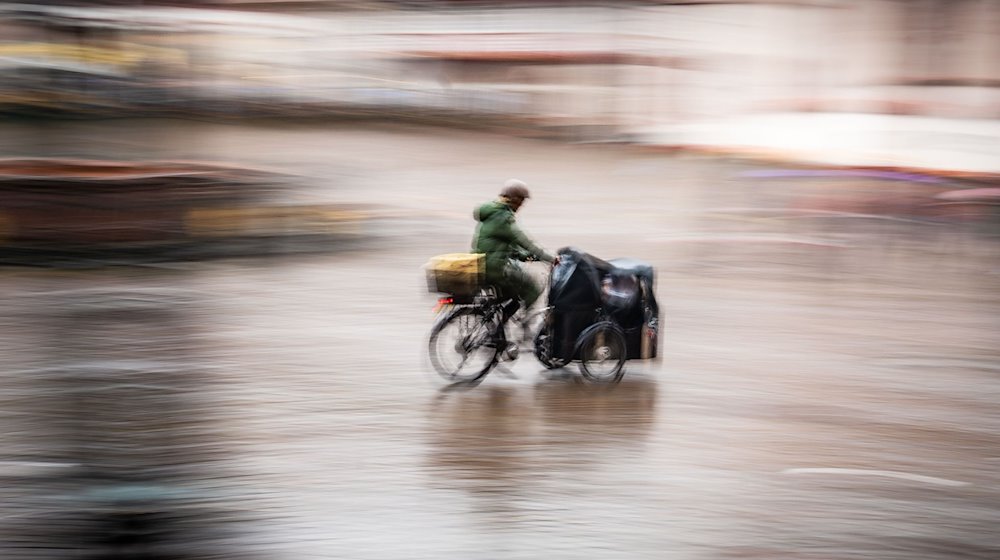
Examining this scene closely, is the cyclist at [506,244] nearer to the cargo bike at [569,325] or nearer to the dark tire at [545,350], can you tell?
the cargo bike at [569,325]

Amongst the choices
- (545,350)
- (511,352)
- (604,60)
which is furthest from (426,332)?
(604,60)

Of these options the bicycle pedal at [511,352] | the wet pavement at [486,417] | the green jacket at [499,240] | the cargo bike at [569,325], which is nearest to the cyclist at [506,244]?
the green jacket at [499,240]

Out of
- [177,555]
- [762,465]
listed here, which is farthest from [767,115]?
[177,555]

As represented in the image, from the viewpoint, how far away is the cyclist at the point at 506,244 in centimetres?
941

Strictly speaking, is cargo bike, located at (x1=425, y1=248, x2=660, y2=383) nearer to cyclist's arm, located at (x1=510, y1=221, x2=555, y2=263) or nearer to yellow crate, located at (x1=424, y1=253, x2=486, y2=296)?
yellow crate, located at (x1=424, y1=253, x2=486, y2=296)

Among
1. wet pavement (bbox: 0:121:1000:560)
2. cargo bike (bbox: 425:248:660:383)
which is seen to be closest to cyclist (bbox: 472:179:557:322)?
cargo bike (bbox: 425:248:660:383)

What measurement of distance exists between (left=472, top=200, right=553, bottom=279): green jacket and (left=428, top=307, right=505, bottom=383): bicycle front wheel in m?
0.44

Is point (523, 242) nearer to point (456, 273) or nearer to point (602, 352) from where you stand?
point (456, 273)

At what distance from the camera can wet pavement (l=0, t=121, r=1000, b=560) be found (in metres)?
6.36

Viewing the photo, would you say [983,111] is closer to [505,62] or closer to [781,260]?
[781,260]

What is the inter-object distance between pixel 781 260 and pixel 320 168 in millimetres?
13156

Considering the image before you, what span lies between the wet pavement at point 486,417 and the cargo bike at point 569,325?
11.2 inches

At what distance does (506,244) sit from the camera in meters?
9.45

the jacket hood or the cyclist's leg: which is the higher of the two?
the jacket hood
